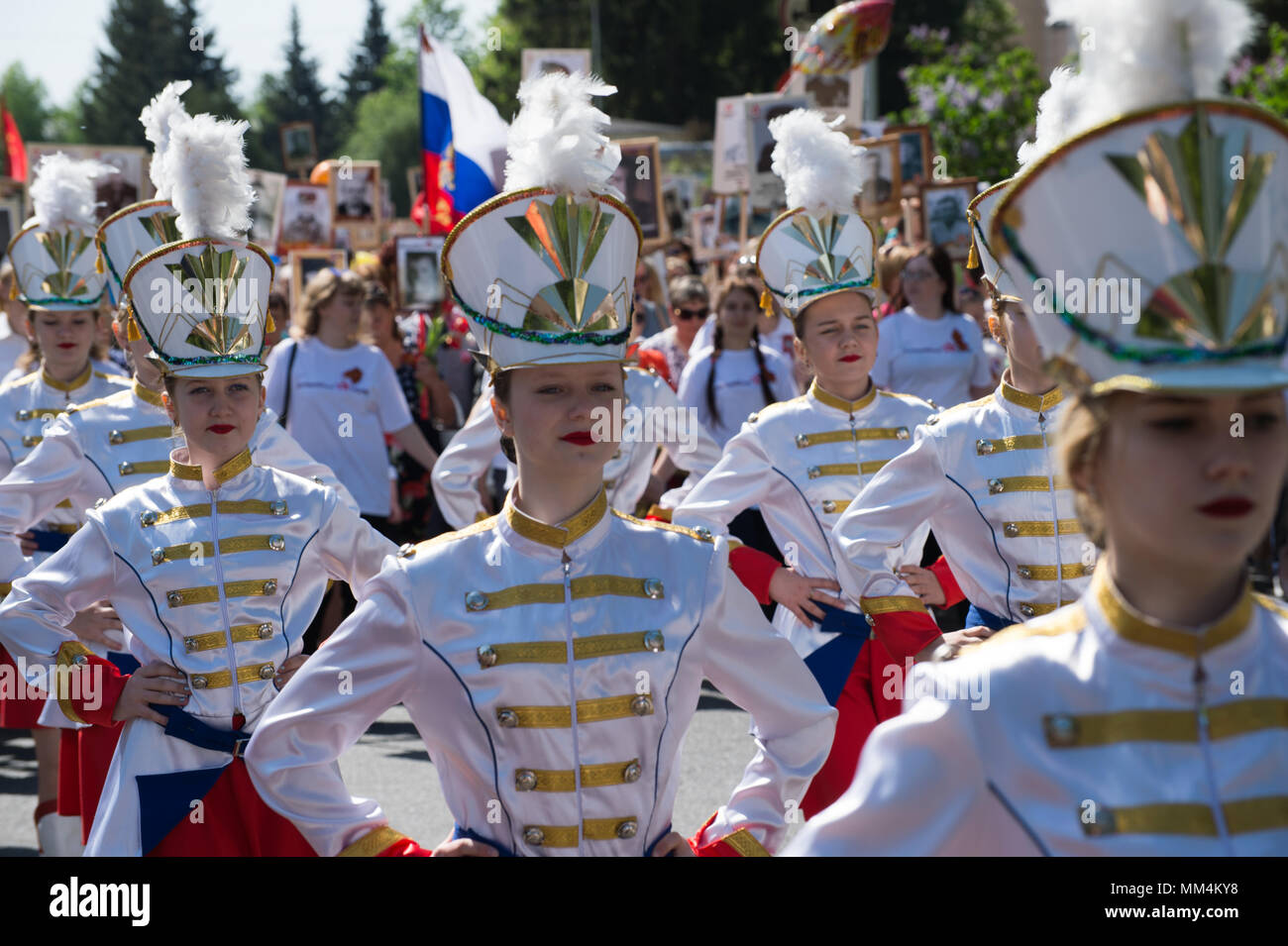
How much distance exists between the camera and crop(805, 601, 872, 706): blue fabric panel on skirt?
17.6ft

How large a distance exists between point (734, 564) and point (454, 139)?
7221 mm

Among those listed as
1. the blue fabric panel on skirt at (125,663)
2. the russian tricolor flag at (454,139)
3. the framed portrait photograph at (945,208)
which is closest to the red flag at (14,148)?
the russian tricolor flag at (454,139)

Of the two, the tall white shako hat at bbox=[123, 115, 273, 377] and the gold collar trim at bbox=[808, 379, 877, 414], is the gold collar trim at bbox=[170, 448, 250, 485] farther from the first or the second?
the gold collar trim at bbox=[808, 379, 877, 414]

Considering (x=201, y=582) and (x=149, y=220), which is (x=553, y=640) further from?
(x=149, y=220)

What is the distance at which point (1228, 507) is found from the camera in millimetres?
2047

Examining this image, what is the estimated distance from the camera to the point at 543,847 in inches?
126

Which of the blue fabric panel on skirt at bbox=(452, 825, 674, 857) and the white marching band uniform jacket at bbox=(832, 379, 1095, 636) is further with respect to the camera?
the white marching band uniform jacket at bbox=(832, 379, 1095, 636)

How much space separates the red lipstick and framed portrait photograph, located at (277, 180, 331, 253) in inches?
542

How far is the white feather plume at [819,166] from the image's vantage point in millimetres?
6152

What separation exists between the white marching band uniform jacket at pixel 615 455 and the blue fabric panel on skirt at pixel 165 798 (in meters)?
3.22

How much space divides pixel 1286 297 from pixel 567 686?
5.35 feet

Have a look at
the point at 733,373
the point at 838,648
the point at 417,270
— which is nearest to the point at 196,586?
the point at 838,648

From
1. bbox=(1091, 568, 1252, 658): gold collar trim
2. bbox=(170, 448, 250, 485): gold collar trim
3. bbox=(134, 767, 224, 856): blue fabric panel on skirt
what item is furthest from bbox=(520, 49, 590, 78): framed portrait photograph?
bbox=(1091, 568, 1252, 658): gold collar trim

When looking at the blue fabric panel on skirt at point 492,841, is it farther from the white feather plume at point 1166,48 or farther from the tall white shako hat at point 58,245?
the tall white shako hat at point 58,245
